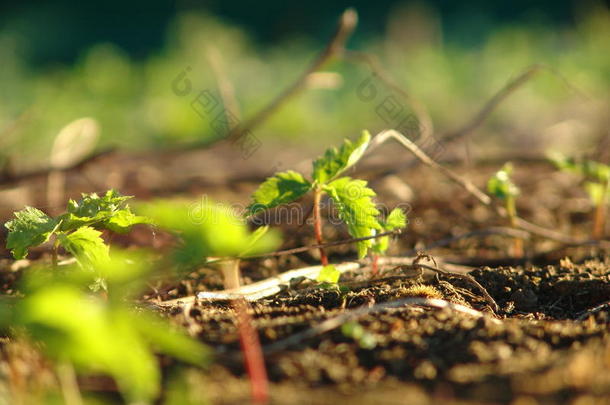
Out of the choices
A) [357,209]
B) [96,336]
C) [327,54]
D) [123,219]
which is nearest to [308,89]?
[327,54]

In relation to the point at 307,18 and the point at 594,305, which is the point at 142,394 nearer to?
the point at 594,305

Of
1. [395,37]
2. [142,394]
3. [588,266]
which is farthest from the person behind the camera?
[395,37]

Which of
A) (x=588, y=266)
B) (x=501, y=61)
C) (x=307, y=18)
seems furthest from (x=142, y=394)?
(x=307, y=18)

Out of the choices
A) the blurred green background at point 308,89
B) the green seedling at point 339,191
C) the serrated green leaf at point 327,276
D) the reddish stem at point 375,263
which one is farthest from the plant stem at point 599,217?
the blurred green background at point 308,89

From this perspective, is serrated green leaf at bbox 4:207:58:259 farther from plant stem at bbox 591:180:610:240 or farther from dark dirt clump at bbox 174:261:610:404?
plant stem at bbox 591:180:610:240

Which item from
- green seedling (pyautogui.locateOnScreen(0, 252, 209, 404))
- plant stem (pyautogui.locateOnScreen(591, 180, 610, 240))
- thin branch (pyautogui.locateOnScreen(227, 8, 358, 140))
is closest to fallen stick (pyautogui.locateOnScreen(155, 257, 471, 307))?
green seedling (pyautogui.locateOnScreen(0, 252, 209, 404))

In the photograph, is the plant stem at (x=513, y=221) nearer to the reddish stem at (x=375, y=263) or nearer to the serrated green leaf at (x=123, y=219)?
the reddish stem at (x=375, y=263)
